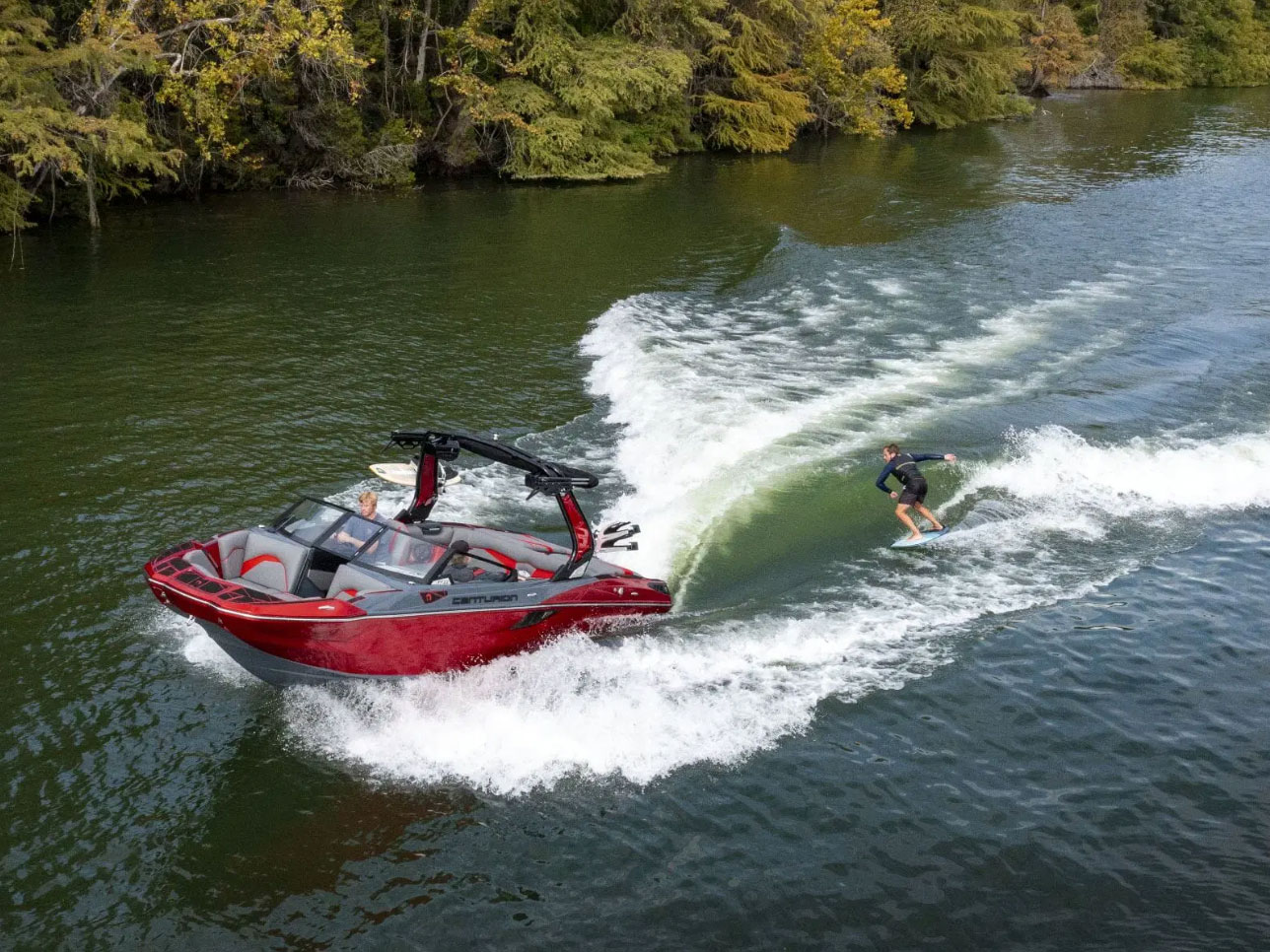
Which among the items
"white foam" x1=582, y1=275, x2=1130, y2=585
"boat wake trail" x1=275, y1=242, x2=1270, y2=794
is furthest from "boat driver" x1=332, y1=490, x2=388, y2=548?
"white foam" x1=582, y1=275, x2=1130, y2=585

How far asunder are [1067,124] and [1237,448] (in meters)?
48.7

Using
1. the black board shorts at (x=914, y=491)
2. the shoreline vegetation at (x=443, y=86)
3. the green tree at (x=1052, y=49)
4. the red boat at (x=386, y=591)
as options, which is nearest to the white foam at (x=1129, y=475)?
the black board shorts at (x=914, y=491)

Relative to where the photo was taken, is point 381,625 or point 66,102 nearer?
point 381,625

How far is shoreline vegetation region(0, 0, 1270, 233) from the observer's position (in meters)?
32.0

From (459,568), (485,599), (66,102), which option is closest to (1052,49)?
(66,102)

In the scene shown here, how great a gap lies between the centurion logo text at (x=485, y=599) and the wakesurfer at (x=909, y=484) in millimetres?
6609

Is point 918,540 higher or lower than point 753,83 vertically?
lower

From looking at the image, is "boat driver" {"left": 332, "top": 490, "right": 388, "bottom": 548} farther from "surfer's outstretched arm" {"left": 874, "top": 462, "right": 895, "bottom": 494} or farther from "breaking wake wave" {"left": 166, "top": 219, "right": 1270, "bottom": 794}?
"surfer's outstretched arm" {"left": 874, "top": 462, "right": 895, "bottom": 494}

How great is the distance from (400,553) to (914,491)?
7.90m

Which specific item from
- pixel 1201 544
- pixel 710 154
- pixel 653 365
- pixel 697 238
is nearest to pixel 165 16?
pixel 697 238

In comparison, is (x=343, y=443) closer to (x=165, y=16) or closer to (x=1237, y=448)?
(x=1237, y=448)

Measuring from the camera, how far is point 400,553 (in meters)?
13.7

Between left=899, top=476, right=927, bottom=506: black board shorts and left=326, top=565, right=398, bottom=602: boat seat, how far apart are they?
815 centimetres

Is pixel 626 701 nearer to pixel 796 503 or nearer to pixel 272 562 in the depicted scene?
pixel 272 562
